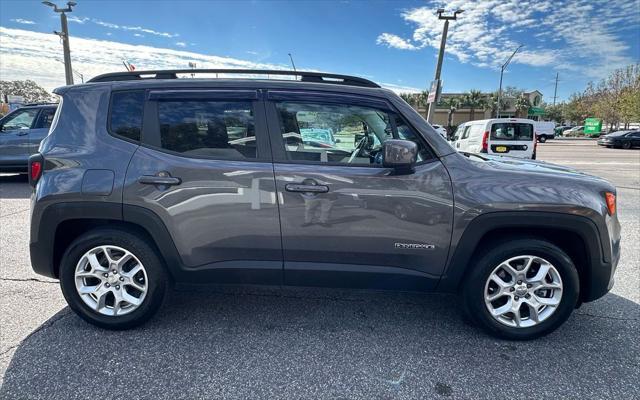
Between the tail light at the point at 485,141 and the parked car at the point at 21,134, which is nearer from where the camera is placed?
the parked car at the point at 21,134

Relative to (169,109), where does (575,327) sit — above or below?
below

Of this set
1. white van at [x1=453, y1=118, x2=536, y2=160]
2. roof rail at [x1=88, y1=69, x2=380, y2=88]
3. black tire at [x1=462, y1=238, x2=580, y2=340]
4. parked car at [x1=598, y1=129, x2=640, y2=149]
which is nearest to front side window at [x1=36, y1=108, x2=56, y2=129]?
roof rail at [x1=88, y1=69, x2=380, y2=88]

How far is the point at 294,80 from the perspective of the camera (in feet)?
8.94

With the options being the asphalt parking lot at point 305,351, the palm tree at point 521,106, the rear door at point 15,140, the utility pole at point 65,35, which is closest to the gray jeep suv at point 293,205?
the asphalt parking lot at point 305,351

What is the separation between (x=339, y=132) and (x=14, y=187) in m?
9.18

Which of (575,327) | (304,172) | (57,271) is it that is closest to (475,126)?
(575,327)

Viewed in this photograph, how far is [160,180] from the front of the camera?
255 centimetres

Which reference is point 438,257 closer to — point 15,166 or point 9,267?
point 9,267

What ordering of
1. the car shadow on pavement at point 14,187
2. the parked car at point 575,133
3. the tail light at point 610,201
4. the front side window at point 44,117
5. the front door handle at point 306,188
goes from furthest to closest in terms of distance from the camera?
the parked car at point 575,133
the front side window at point 44,117
the car shadow on pavement at point 14,187
the tail light at point 610,201
the front door handle at point 306,188

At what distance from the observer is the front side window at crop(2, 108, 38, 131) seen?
841 centimetres

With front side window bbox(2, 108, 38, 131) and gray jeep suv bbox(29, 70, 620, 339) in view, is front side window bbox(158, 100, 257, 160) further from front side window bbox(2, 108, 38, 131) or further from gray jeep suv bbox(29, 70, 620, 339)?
front side window bbox(2, 108, 38, 131)

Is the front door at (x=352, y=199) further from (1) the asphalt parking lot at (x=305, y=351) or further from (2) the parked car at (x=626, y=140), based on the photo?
(2) the parked car at (x=626, y=140)

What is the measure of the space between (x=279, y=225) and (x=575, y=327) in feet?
8.08

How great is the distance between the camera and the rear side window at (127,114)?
8.73 feet
